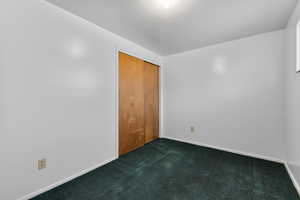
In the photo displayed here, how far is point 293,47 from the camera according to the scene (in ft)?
5.83

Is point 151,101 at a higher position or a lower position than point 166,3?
lower

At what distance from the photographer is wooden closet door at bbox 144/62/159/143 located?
3.32m

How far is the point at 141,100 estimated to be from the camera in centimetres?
314

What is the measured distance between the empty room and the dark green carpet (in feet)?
0.05

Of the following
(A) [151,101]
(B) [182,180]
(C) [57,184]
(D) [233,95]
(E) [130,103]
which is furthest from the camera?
(A) [151,101]

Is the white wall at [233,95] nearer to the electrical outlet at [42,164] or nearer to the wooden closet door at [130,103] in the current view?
the wooden closet door at [130,103]

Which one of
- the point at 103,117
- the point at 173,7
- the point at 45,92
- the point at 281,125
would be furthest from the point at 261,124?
the point at 45,92

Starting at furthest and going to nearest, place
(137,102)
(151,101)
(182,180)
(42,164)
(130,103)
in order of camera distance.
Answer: (151,101) < (137,102) < (130,103) < (182,180) < (42,164)

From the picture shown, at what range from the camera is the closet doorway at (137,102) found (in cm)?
266

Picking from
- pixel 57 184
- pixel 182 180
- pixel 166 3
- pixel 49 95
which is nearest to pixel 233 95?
pixel 182 180

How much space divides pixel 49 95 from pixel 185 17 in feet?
7.22

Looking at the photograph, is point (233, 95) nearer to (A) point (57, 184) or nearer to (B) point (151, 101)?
(B) point (151, 101)

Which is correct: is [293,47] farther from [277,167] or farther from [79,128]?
[79,128]

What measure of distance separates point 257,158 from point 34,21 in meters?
4.13
